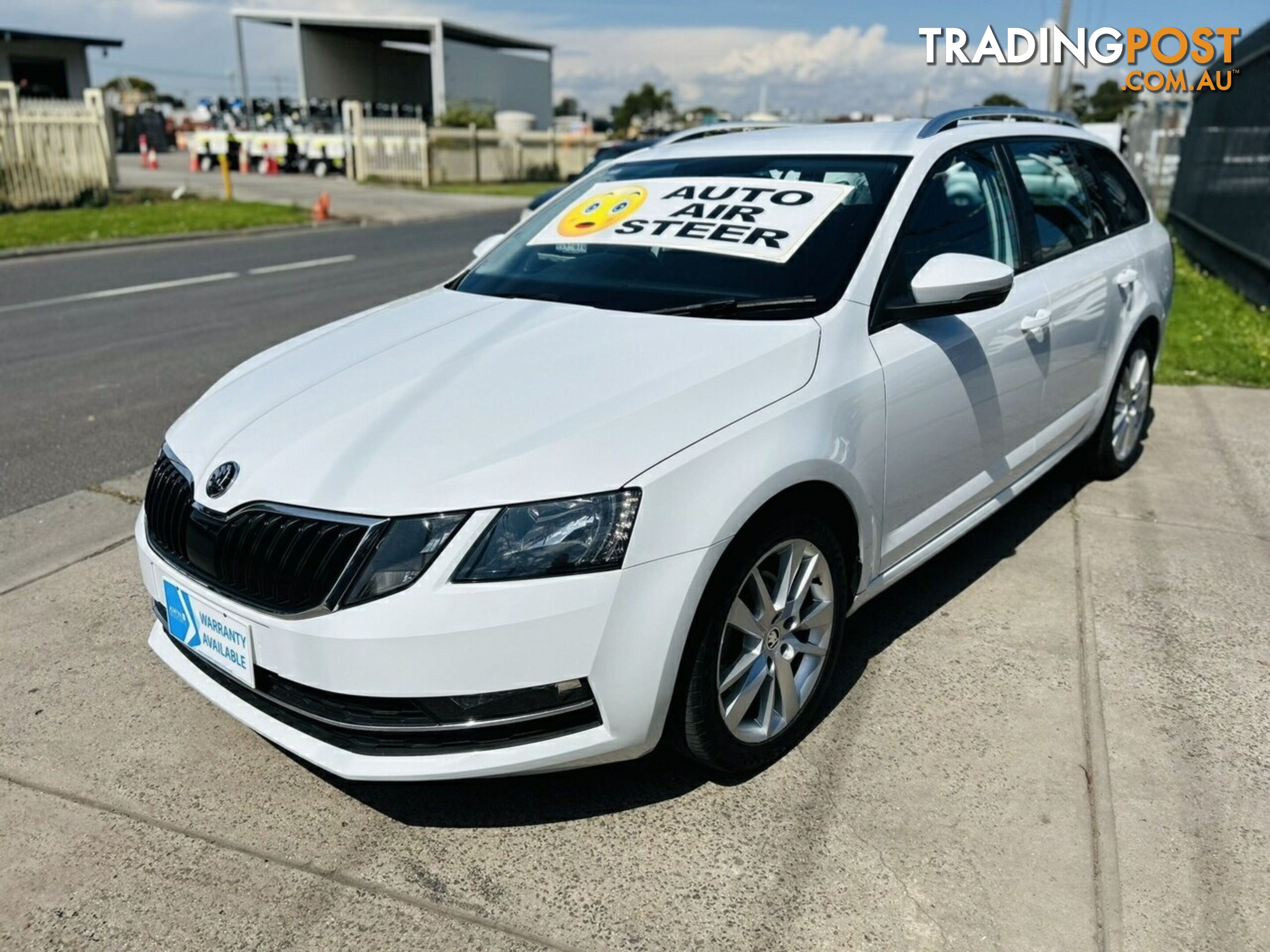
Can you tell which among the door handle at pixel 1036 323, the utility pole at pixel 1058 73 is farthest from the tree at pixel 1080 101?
the door handle at pixel 1036 323

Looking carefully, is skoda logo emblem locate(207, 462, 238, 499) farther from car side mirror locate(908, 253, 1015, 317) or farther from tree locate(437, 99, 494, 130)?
tree locate(437, 99, 494, 130)

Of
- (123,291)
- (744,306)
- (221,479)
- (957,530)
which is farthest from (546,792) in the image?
(123,291)

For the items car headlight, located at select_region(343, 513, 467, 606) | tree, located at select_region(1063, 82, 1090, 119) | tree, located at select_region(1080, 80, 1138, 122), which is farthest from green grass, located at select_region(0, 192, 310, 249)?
tree, located at select_region(1080, 80, 1138, 122)

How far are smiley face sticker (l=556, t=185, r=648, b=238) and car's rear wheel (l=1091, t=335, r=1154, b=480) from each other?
2539 millimetres

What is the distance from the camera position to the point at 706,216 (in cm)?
362

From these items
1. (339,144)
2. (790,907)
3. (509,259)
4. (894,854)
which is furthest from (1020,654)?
A: (339,144)

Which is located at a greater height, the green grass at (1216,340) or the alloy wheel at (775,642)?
the alloy wheel at (775,642)

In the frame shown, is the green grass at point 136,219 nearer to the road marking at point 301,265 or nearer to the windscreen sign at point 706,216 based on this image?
the road marking at point 301,265

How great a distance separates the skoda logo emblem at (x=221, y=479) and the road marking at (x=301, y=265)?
1133cm

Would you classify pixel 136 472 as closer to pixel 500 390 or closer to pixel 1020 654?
pixel 500 390

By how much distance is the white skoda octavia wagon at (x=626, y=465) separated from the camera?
2.36 metres

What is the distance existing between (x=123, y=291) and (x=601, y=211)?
9.37m

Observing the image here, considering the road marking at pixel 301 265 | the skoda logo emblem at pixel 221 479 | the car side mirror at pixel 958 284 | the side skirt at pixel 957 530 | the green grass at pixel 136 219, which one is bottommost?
the road marking at pixel 301 265

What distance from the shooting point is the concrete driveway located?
2391mm
